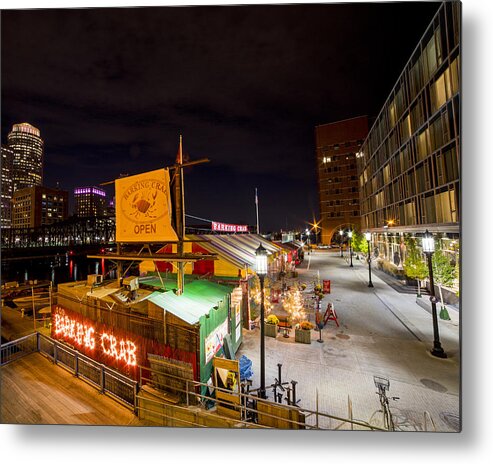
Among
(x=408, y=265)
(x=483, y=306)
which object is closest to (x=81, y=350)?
(x=483, y=306)

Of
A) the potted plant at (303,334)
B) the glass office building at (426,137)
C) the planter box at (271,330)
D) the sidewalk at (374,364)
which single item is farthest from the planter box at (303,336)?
the glass office building at (426,137)

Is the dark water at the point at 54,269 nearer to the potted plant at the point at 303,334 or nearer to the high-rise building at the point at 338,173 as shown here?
the potted plant at the point at 303,334

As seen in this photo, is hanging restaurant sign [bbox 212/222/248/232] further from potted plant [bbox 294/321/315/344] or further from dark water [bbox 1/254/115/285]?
dark water [bbox 1/254/115/285]

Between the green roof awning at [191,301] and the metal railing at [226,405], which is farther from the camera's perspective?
the green roof awning at [191,301]

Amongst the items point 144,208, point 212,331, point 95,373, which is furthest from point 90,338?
point 144,208

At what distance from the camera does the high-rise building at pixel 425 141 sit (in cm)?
976

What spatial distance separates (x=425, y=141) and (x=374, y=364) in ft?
48.0

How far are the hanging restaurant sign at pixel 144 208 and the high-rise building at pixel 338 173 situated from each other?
2786 inches

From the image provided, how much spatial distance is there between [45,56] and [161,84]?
2960 millimetres

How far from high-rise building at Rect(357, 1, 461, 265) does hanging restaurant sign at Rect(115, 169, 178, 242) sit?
22.9 ft

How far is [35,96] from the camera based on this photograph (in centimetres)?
688

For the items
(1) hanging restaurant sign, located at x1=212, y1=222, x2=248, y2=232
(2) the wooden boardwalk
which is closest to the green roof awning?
(2) the wooden boardwalk

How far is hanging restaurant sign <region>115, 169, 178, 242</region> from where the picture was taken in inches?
262

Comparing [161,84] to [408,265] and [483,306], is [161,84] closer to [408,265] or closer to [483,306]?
[483,306]
